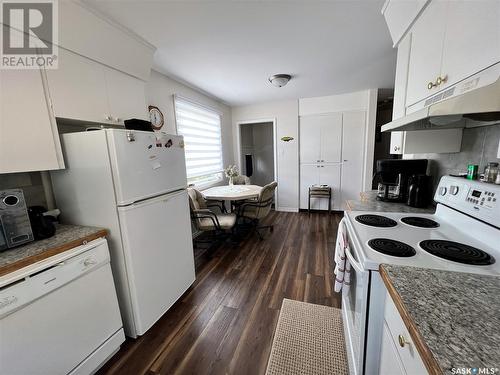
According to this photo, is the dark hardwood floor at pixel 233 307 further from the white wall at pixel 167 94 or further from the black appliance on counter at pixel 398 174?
the white wall at pixel 167 94

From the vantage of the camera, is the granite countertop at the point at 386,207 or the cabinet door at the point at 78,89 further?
the granite countertop at the point at 386,207

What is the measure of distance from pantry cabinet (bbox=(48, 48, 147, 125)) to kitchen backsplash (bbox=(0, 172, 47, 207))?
528 millimetres

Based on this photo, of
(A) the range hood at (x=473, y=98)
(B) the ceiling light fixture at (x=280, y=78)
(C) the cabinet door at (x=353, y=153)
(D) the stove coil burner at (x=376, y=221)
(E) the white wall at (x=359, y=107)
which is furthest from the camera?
(C) the cabinet door at (x=353, y=153)

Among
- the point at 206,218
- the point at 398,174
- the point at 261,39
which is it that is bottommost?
the point at 206,218

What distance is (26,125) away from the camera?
1178 mm

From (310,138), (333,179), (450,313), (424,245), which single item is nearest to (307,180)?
(333,179)

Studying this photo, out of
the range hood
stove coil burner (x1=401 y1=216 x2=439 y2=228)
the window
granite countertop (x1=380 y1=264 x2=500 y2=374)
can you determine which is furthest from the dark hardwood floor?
the range hood

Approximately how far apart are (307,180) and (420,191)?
2.81 meters

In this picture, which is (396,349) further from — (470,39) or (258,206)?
(258,206)

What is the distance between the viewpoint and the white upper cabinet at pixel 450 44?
31.8 inches

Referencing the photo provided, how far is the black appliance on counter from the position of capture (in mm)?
1687

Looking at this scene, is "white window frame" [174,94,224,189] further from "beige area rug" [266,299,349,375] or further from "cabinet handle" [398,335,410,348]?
"cabinet handle" [398,335,410,348]

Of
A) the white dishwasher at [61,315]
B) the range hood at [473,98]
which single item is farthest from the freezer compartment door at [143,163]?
the range hood at [473,98]

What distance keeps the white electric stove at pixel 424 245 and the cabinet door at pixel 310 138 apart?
297 centimetres
